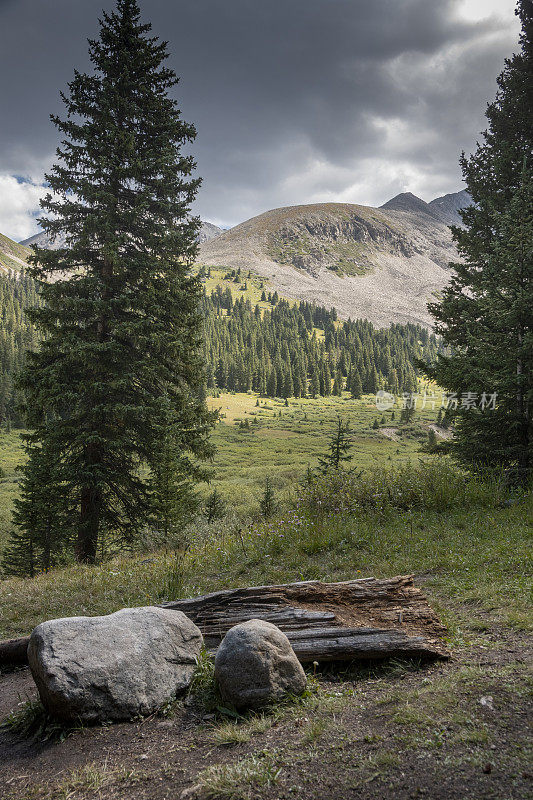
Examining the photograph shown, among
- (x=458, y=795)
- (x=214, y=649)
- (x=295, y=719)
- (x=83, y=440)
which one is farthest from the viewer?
(x=83, y=440)

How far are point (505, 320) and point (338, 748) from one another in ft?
34.4

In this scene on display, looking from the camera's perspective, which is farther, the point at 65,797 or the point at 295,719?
the point at 295,719

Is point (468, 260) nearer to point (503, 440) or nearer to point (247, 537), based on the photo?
point (503, 440)

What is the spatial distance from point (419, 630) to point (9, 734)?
3881 millimetres

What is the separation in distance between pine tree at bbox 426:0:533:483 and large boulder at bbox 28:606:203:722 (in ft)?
30.8

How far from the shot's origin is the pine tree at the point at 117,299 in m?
10.1

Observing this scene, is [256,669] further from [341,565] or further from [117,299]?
[117,299]

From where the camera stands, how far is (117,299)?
10.3m

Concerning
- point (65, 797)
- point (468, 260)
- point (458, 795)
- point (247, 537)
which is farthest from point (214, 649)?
point (468, 260)

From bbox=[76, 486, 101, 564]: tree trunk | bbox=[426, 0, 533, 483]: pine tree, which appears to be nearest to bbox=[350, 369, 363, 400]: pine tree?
bbox=[426, 0, 533, 483]: pine tree

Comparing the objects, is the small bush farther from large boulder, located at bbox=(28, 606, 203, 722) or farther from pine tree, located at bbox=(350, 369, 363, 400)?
pine tree, located at bbox=(350, 369, 363, 400)

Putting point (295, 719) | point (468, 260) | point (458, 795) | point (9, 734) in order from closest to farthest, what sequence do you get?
point (458, 795)
point (295, 719)
point (9, 734)
point (468, 260)

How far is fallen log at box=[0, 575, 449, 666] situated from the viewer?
3.76 meters

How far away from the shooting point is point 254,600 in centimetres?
465
